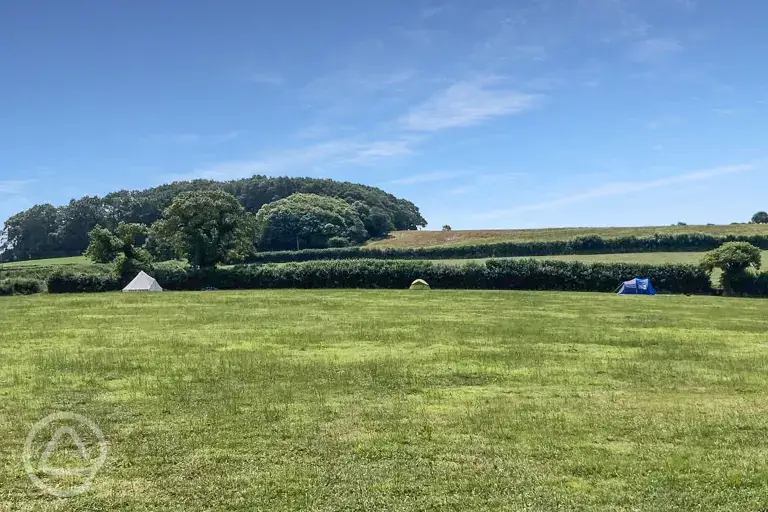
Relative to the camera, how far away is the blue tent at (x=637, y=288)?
127 ft

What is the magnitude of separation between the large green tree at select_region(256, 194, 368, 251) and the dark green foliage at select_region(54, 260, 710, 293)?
136 feet

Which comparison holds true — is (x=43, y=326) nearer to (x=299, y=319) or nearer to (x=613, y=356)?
(x=299, y=319)

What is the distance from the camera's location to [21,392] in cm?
980

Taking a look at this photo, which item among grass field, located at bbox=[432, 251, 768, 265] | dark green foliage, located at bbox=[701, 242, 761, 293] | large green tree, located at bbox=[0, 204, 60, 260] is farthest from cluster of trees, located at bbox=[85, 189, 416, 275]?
large green tree, located at bbox=[0, 204, 60, 260]

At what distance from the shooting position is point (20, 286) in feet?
142

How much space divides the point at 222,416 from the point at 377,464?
282 centimetres

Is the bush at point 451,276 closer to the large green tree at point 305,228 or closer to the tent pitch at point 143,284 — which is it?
the tent pitch at point 143,284

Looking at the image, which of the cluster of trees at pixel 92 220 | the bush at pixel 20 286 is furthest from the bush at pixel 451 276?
the cluster of trees at pixel 92 220

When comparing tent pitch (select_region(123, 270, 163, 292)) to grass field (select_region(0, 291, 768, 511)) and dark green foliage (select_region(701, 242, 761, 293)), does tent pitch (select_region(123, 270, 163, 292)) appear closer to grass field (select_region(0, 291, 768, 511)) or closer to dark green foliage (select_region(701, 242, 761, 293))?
grass field (select_region(0, 291, 768, 511))

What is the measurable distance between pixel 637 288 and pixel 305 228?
2318 inches

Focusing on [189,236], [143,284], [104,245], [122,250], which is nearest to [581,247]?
[189,236]

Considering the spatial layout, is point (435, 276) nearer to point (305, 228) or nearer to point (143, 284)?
point (143, 284)

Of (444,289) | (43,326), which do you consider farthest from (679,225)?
(43,326)

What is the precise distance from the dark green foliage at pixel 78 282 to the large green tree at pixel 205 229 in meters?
6.38
